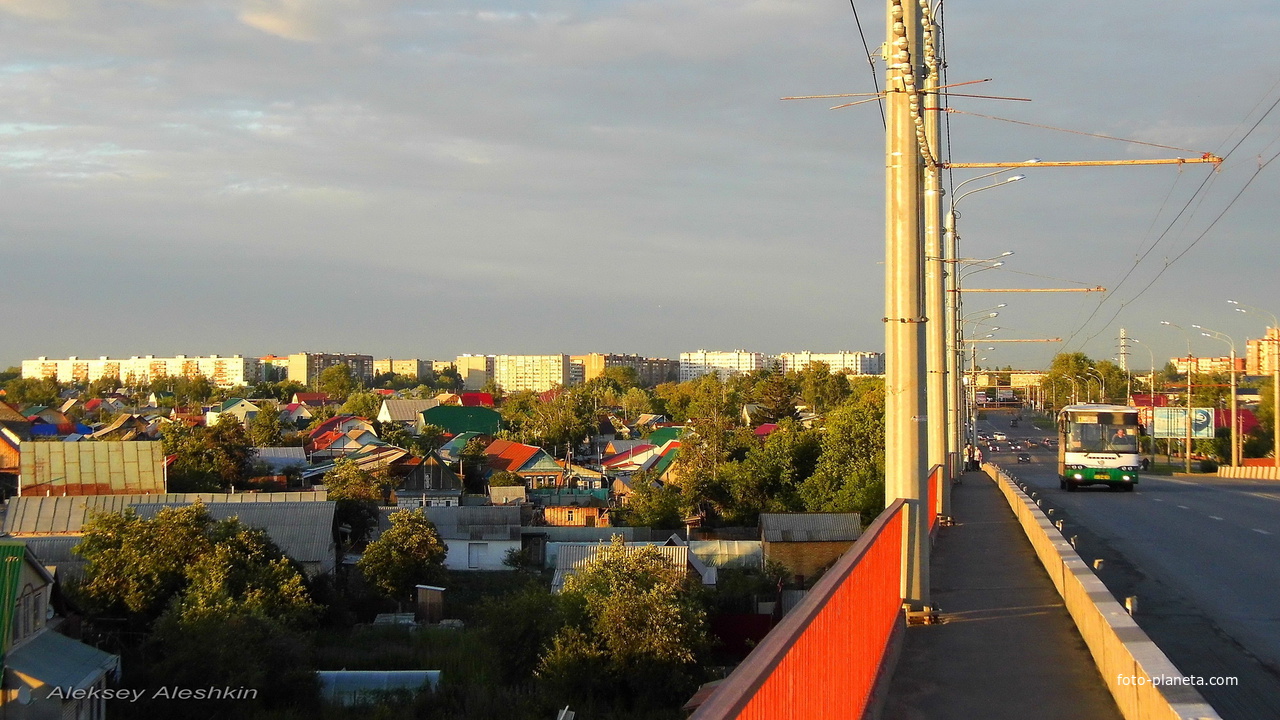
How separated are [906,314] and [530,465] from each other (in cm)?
5670

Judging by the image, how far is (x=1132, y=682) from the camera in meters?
6.23

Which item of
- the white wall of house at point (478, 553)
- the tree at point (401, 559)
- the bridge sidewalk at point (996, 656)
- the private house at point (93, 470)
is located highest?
the bridge sidewalk at point (996, 656)

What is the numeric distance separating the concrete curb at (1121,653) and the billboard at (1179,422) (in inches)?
2041

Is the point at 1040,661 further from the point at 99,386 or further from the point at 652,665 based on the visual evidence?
the point at 99,386

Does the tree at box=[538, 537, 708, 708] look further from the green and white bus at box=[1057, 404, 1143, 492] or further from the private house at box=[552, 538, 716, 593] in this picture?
the green and white bus at box=[1057, 404, 1143, 492]

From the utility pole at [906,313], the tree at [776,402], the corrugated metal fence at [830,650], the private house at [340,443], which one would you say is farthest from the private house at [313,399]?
the corrugated metal fence at [830,650]

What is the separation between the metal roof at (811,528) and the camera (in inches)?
1401

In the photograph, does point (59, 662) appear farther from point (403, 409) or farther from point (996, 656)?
point (403, 409)

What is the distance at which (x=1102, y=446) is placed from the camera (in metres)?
29.9

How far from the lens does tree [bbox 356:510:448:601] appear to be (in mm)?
32281

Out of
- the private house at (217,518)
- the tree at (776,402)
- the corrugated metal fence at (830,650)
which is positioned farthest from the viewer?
the tree at (776,402)

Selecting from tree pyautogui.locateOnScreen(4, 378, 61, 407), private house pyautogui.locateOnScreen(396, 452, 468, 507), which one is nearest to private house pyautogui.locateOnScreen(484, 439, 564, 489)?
private house pyautogui.locateOnScreen(396, 452, 468, 507)

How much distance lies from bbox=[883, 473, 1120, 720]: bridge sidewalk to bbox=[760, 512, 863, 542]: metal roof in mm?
22471

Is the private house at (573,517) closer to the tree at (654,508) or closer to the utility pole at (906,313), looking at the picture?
the tree at (654,508)
